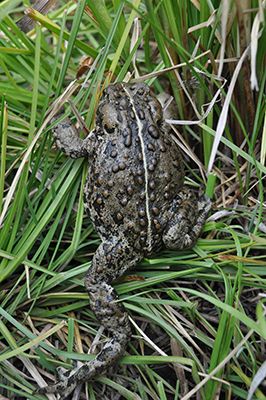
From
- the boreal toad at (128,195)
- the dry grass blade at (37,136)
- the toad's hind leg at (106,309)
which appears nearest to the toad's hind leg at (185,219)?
the boreal toad at (128,195)

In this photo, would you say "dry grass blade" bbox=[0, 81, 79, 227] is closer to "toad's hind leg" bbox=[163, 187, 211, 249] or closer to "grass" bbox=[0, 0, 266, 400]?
"grass" bbox=[0, 0, 266, 400]

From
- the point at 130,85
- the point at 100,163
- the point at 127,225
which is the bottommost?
the point at 127,225

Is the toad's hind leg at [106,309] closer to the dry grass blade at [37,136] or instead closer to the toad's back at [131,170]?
the toad's back at [131,170]

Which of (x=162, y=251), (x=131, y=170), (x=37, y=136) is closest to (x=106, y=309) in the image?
(x=162, y=251)

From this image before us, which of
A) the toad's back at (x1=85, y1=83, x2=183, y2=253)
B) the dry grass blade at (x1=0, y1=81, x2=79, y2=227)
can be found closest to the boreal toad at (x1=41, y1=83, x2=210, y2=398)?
the toad's back at (x1=85, y1=83, x2=183, y2=253)

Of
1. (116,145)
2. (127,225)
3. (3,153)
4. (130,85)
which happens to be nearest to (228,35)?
(130,85)

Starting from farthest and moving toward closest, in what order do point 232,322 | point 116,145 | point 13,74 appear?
1. point 13,74
2. point 116,145
3. point 232,322

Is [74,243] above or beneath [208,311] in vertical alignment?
above

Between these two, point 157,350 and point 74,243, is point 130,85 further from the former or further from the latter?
point 157,350
